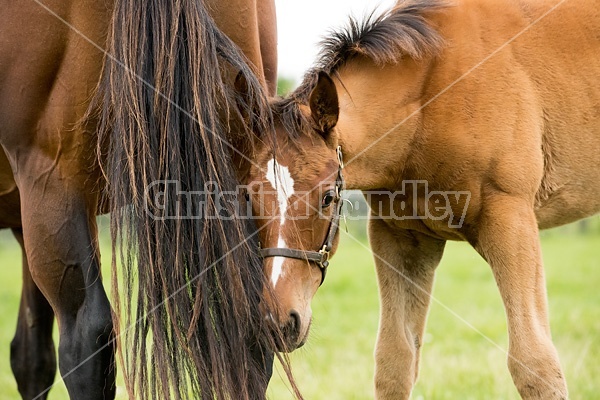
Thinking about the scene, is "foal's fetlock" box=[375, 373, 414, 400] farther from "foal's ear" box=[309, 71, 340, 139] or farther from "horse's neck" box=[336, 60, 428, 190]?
"foal's ear" box=[309, 71, 340, 139]

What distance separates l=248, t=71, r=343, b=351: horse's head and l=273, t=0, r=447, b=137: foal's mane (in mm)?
297

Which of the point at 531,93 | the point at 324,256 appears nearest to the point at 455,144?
the point at 531,93

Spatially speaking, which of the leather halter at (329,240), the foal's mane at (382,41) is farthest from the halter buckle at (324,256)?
the foal's mane at (382,41)

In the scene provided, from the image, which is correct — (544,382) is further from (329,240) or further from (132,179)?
(132,179)

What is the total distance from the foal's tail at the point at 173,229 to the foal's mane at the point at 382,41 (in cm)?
77

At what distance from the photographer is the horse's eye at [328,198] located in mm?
3037

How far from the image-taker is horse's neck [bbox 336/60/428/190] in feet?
11.1

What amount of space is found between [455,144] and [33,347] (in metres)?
2.41

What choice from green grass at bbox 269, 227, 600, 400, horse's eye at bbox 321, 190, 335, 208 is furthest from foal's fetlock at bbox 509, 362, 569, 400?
horse's eye at bbox 321, 190, 335, 208

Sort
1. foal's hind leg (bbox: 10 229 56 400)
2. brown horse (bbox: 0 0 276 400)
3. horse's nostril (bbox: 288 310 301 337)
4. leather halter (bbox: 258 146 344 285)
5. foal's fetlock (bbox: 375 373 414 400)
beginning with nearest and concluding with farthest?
brown horse (bbox: 0 0 276 400) < horse's nostril (bbox: 288 310 301 337) < leather halter (bbox: 258 146 344 285) < foal's fetlock (bbox: 375 373 414 400) < foal's hind leg (bbox: 10 229 56 400)

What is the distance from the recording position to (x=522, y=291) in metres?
3.18

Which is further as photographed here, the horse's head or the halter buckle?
the halter buckle

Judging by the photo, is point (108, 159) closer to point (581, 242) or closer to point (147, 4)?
point (147, 4)

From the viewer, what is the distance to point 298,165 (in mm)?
3002
